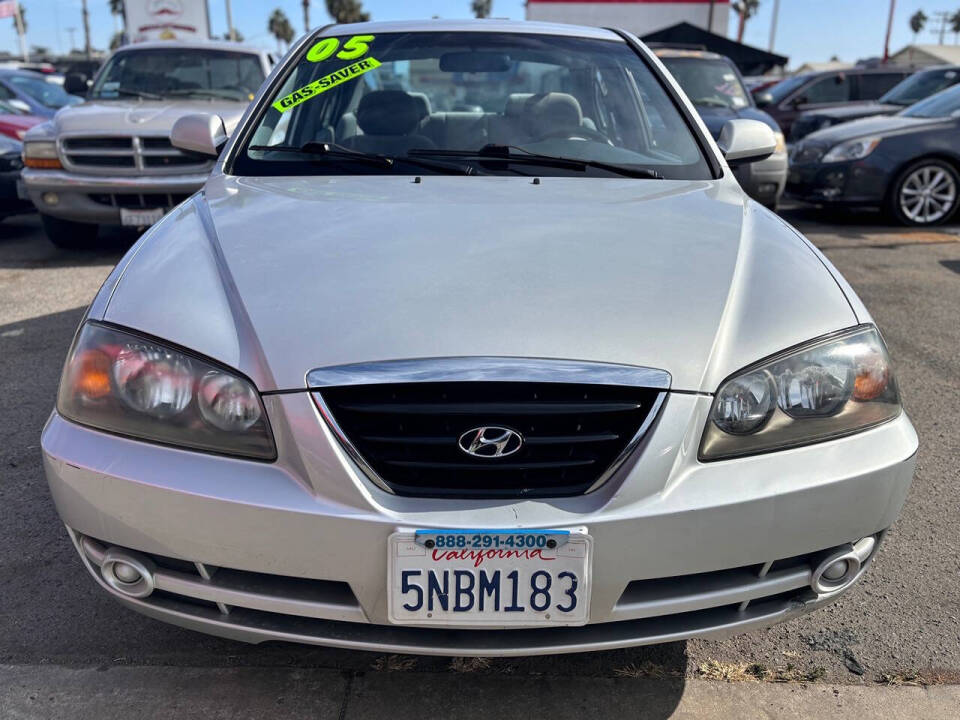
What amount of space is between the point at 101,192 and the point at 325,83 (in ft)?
13.6

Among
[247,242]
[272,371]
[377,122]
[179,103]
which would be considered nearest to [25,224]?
[179,103]

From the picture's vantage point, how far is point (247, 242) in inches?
86.0

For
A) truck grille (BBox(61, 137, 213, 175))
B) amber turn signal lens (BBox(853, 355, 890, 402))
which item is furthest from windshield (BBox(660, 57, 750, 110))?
amber turn signal lens (BBox(853, 355, 890, 402))

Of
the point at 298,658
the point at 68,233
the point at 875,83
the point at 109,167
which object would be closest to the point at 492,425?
the point at 298,658

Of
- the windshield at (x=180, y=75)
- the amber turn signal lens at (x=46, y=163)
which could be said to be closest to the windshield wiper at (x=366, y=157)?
the amber turn signal lens at (x=46, y=163)

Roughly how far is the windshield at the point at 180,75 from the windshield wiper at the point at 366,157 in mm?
5304

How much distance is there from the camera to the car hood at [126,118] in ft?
22.1

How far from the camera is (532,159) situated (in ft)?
9.23

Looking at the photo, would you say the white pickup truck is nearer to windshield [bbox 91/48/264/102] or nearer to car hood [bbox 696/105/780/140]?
windshield [bbox 91/48/264/102]

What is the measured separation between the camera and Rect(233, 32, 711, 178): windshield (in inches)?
113

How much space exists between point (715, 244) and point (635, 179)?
64 centimetres

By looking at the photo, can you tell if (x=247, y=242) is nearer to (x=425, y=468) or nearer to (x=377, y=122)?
(x=425, y=468)

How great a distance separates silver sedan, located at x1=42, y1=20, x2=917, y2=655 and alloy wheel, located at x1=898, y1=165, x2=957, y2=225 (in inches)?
281

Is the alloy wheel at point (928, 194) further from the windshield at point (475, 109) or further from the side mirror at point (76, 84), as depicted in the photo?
the side mirror at point (76, 84)
